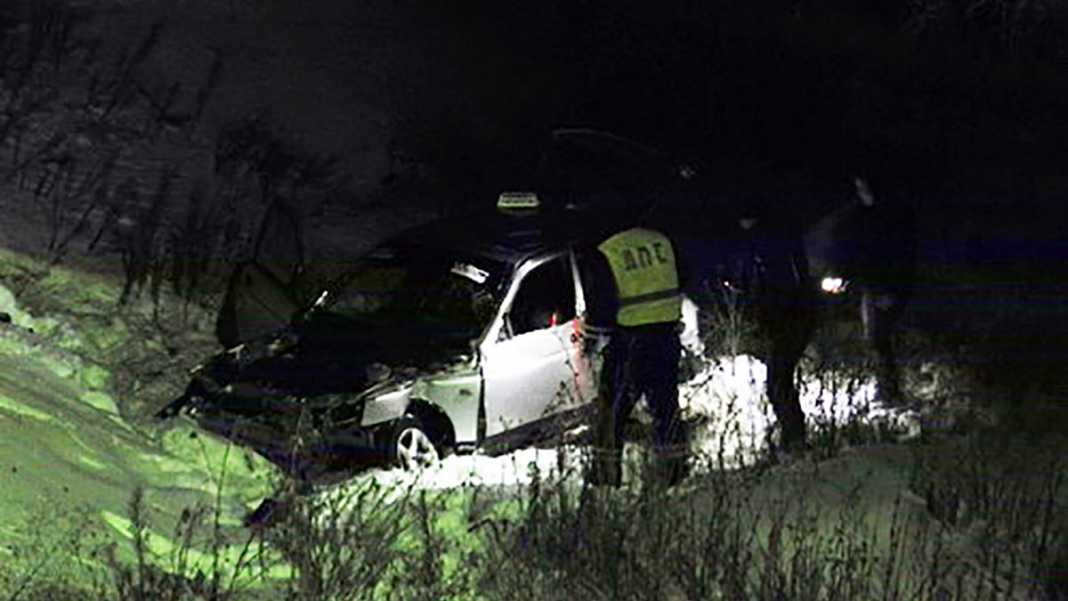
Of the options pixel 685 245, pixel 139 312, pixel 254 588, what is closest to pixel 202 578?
pixel 254 588

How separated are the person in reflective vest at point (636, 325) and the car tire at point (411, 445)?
3.94 ft

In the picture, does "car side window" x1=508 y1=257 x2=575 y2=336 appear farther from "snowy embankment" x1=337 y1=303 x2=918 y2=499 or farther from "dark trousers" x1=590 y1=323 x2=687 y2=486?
"dark trousers" x1=590 y1=323 x2=687 y2=486

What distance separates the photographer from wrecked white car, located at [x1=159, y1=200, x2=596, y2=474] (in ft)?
37.6

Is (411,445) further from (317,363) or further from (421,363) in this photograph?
(317,363)

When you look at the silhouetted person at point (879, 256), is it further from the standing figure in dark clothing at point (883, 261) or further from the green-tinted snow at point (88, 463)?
Result: the green-tinted snow at point (88, 463)

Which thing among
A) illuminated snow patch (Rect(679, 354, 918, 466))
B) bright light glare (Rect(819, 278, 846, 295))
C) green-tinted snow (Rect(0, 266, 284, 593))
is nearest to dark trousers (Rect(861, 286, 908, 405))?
bright light glare (Rect(819, 278, 846, 295))

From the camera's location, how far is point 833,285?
14125mm

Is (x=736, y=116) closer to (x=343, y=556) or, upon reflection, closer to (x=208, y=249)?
(x=208, y=249)

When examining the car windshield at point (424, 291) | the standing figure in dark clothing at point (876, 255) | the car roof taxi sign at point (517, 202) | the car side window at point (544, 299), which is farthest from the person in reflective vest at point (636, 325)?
the standing figure in dark clothing at point (876, 255)

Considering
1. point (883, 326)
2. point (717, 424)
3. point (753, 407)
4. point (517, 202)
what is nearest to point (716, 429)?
point (717, 424)

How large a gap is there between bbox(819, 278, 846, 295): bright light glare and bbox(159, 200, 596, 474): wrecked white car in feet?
7.17

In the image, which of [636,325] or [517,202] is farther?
[517,202]

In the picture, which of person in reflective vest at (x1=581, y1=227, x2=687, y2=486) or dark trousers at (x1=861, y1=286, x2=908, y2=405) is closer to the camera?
person in reflective vest at (x1=581, y1=227, x2=687, y2=486)

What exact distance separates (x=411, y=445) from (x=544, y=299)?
4.94ft
